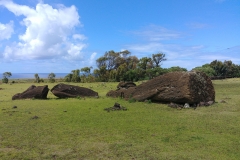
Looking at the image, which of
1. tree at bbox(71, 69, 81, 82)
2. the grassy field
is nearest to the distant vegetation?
tree at bbox(71, 69, 81, 82)

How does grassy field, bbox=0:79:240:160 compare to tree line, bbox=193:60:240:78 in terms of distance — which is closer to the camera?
grassy field, bbox=0:79:240:160

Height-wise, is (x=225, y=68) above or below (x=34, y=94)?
above

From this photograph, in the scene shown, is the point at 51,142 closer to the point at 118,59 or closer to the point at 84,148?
the point at 84,148

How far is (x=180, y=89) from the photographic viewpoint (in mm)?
14492

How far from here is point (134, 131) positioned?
8.22m

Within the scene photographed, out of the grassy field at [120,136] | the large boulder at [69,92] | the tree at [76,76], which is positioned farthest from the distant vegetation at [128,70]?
the grassy field at [120,136]

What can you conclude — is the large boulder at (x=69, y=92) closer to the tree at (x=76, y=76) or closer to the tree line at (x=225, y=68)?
the tree at (x=76, y=76)

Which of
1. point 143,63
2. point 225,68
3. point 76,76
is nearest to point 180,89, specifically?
point 76,76

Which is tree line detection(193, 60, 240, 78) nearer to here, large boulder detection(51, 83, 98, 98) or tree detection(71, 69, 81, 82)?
tree detection(71, 69, 81, 82)

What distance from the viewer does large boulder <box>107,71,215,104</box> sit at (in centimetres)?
1420

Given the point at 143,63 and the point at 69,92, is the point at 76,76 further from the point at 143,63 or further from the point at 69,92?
the point at 69,92

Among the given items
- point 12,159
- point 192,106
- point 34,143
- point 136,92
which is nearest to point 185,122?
point 192,106

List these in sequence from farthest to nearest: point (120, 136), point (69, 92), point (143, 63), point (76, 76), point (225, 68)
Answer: point (225, 68) < point (143, 63) < point (76, 76) < point (69, 92) < point (120, 136)

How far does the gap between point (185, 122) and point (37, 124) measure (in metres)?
5.87
